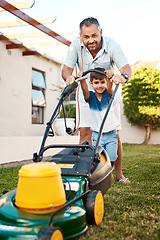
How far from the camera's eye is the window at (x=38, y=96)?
7.38m

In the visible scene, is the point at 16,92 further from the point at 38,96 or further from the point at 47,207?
the point at 47,207

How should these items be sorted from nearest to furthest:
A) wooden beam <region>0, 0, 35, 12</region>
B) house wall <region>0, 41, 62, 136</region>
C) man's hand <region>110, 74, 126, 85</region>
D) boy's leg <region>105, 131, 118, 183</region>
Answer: man's hand <region>110, 74, 126, 85</region> < boy's leg <region>105, 131, 118, 183</region> < wooden beam <region>0, 0, 35, 12</region> < house wall <region>0, 41, 62, 136</region>

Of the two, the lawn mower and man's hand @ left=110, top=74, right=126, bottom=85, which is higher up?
man's hand @ left=110, top=74, right=126, bottom=85

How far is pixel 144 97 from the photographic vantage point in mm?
9445

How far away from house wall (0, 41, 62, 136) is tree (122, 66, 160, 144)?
352cm

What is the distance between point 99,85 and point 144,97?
725 cm

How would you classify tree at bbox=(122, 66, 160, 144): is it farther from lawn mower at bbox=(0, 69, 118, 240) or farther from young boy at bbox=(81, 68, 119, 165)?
lawn mower at bbox=(0, 69, 118, 240)

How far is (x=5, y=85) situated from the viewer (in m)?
6.10

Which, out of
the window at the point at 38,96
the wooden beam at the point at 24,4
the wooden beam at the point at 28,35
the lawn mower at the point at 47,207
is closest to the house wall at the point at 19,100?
the window at the point at 38,96

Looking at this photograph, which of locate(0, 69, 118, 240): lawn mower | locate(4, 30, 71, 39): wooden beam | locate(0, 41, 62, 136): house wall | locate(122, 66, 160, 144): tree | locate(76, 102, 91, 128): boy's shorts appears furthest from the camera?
locate(122, 66, 160, 144): tree

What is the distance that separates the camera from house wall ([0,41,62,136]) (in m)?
6.07

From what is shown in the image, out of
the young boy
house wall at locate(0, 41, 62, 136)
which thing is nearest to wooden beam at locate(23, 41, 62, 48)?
house wall at locate(0, 41, 62, 136)

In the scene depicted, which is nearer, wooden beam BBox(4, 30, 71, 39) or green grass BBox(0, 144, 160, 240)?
green grass BBox(0, 144, 160, 240)

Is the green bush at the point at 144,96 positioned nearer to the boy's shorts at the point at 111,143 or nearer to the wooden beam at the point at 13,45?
the wooden beam at the point at 13,45
